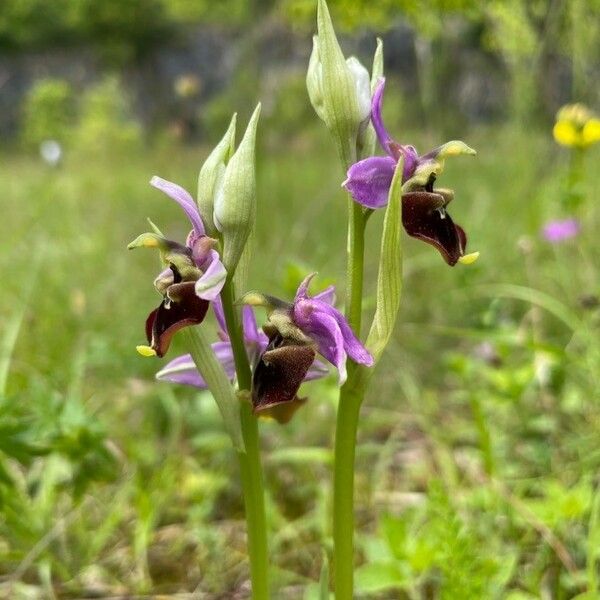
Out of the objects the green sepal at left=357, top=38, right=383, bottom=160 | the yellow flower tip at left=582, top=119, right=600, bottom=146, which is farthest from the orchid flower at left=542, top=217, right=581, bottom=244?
the green sepal at left=357, top=38, right=383, bottom=160

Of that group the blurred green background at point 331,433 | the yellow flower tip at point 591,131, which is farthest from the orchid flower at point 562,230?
the yellow flower tip at point 591,131

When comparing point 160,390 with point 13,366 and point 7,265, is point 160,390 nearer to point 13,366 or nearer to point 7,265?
point 13,366

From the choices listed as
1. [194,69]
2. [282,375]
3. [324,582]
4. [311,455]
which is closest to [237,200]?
[282,375]

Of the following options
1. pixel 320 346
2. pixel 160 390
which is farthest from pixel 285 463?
pixel 320 346

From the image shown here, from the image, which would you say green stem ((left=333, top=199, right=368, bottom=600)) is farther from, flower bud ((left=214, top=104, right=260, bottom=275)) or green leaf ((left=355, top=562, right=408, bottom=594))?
green leaf ((left=355, top=562, right=408, bottom=594))

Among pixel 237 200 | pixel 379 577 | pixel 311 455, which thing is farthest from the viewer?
pixel 311 455

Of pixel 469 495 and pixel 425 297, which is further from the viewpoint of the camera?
pixel 425 297

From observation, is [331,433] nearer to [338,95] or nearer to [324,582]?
[324,582]
